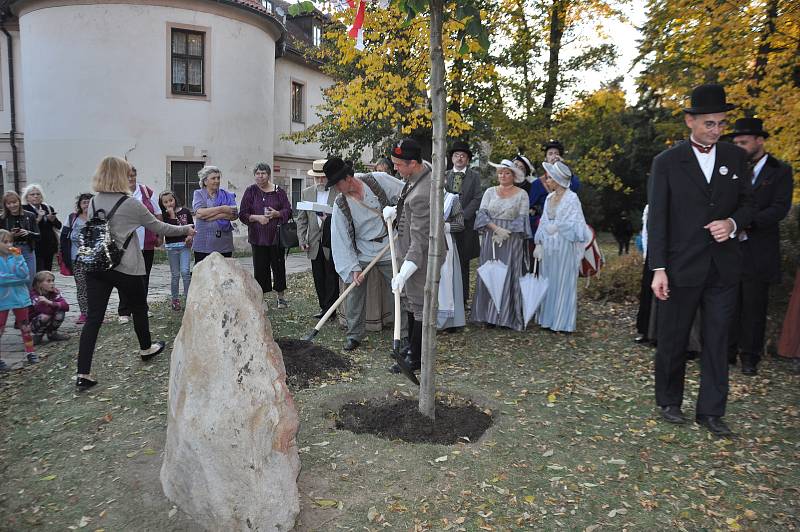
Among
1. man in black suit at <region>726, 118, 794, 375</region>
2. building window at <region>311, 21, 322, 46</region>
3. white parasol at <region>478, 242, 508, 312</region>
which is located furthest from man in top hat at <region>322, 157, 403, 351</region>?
building window at <region>311, 21, 322, 46</region>

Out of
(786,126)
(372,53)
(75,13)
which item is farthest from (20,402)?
(75,13)

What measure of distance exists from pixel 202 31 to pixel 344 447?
54.3 feet

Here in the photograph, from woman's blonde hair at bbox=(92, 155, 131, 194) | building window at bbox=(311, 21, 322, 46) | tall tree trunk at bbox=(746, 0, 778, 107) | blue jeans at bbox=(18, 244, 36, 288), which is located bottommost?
blue jeans at bbox=(18, 244, 36, 288)

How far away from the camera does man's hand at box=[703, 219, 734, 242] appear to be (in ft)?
12.9

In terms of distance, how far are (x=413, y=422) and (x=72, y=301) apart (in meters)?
7.08

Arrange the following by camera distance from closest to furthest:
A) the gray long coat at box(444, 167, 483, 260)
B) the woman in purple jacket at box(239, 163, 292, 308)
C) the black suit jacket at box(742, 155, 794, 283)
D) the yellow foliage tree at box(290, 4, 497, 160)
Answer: the black suit jacket at box(742, 155, 794, 283)
the gray long coat at box(444, 167, 483, 260)
the woman in purple jacket at box(239, 163, 292, 308)
the yellow foliage tree at box(290, 4, 497, 160)

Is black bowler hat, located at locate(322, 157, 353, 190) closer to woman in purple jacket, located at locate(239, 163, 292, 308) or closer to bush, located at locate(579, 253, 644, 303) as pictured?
woman in purple jacket, located at locate(239, 163, 292, 308)

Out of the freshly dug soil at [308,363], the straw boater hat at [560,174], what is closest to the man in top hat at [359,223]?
the freshly dug soil at [308,363]

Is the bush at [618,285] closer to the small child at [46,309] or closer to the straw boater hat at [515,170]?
the straw boater hat at [515,170]

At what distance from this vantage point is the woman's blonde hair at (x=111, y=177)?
5.12 m

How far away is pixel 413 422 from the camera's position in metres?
4.12

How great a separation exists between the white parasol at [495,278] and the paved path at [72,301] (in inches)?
107

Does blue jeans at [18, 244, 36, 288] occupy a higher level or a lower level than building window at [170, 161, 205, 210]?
lower

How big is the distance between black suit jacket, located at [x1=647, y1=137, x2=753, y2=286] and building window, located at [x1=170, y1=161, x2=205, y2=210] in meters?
15.6
